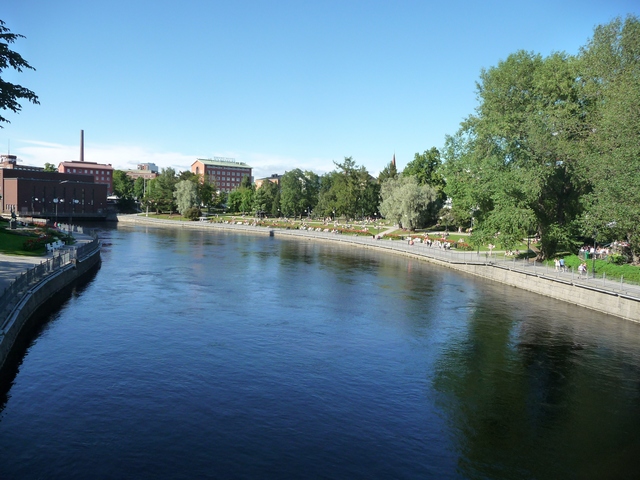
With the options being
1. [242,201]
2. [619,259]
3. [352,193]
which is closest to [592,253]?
[619,259]

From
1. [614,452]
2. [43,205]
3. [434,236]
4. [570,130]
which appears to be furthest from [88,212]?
[614,452]

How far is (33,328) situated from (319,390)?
1650 cm

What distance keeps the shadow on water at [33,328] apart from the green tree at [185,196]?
319 feet

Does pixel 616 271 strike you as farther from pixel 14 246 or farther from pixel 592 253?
pixel 14 246

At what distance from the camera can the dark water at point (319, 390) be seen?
49.8 feet

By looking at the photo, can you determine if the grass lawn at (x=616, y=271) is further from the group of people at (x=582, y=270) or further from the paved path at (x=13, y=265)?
the paved path at (x=13, y=265)

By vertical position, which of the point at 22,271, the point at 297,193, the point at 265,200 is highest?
the point at 297,193

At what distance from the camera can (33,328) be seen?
27359 millimetres

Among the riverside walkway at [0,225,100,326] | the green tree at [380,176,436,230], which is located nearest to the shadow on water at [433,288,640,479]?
the riverside walkway at [0,225,100,326]

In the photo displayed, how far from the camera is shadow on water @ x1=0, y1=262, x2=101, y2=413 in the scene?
20156 millimetres

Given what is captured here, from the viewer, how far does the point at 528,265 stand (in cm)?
4941

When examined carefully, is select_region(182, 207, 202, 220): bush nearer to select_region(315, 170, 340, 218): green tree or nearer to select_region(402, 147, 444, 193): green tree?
select_region(315, 170, 340, 218): green tree

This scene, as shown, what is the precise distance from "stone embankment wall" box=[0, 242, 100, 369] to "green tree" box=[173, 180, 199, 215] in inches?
3564

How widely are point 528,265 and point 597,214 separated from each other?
36.4ft
